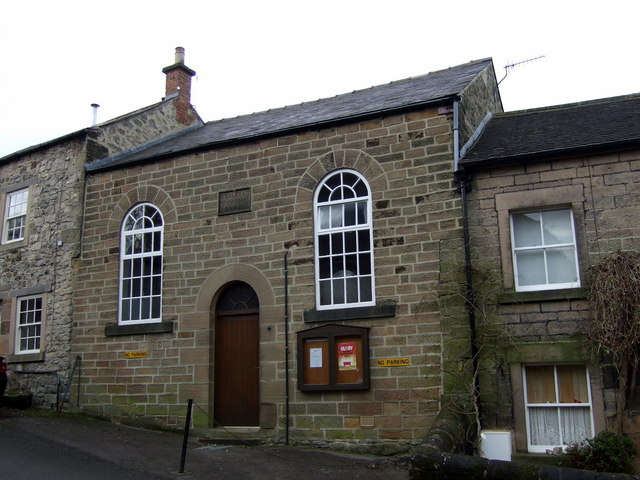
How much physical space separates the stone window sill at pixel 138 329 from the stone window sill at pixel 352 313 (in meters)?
2.99

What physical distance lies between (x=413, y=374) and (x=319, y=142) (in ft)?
14.6

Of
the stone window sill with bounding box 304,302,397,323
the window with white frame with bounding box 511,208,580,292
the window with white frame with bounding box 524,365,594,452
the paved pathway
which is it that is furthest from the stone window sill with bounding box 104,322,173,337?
the window with white frame with bounding box 524,365,594,452

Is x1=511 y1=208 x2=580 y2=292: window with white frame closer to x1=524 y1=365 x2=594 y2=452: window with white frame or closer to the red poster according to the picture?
x1=524 y1=365 x2=594 y2=452: window with white frame

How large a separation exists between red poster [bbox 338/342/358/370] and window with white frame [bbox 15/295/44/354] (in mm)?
7355

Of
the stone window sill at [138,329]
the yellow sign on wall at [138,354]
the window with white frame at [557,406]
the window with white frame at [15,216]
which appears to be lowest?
the window with white frame at [557,406]

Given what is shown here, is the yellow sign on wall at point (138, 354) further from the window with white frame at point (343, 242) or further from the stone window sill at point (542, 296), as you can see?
the stone window sill at point (542, 296)

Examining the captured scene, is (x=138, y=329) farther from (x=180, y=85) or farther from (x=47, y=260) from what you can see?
(x=180, y=85)

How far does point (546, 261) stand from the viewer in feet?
34.9

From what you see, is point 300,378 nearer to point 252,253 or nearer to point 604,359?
point 252,253

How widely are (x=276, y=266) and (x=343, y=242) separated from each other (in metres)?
1.31

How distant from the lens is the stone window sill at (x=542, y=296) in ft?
33.3

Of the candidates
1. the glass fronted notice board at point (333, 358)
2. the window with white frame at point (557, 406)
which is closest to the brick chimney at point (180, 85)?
the glass fronted notice board at point (333, 358)

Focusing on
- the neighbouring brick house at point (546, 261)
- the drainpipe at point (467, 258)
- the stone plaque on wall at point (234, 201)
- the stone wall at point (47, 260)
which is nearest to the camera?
the neighbouring brick house at point (546, 261)

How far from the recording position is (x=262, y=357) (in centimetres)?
1222
